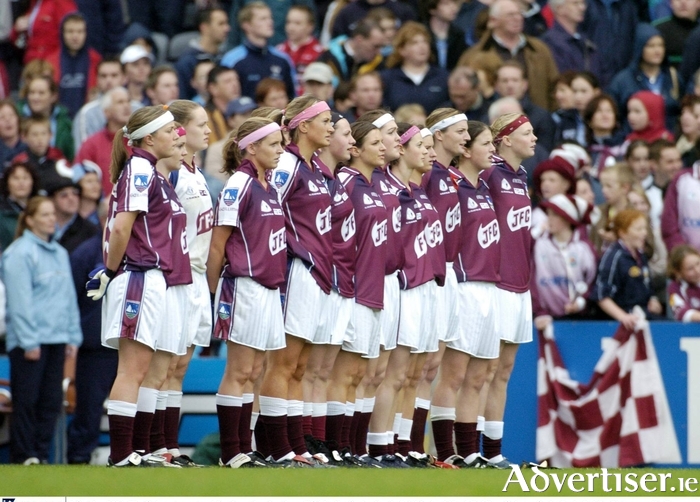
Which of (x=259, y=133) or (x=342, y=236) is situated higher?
(x=259, y=133)

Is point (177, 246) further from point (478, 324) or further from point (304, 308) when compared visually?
point (478, 324)

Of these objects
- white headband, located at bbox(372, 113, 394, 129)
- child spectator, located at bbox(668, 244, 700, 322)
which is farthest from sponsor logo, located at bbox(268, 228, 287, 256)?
child spectator, located at bbox(668, 244, 700, 322)

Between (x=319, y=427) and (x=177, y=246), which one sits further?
(x=319, y=427)

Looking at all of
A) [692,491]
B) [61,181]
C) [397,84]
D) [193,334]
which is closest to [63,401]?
[61,181]

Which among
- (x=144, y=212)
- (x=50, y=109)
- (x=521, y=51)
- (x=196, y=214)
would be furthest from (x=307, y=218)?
(x=521, y=51)

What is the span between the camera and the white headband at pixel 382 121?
34.5 ft

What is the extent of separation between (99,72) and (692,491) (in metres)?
8.35

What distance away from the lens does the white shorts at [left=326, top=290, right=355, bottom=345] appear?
9.86m

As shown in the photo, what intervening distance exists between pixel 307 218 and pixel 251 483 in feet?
7.30

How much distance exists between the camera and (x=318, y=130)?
33.0ft

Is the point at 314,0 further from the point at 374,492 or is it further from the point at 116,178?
the point at 374,492

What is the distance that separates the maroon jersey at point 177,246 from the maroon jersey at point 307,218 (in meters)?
0.74

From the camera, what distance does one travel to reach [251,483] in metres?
8.19

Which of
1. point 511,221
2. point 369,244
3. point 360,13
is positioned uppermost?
point 360,13
